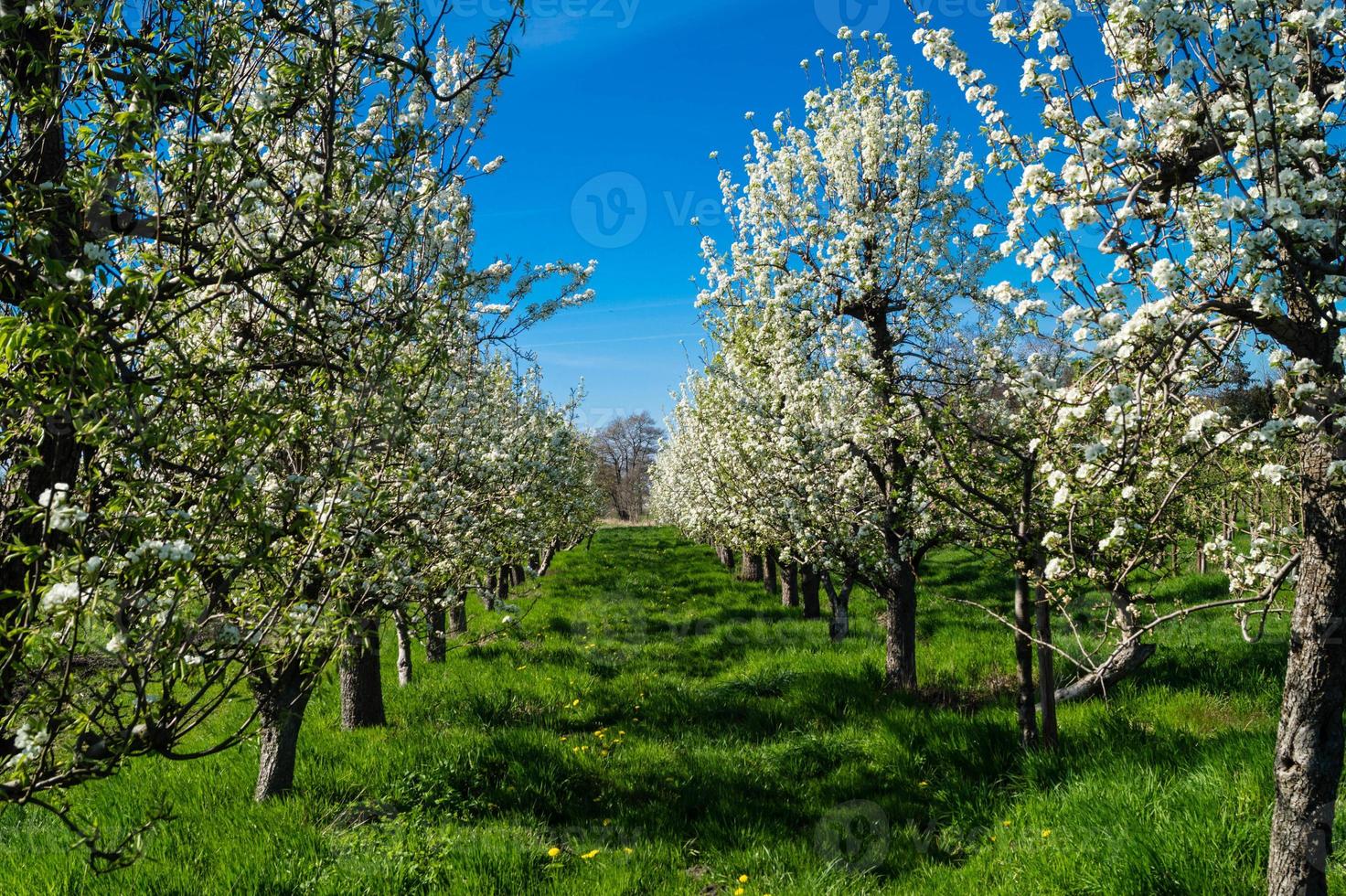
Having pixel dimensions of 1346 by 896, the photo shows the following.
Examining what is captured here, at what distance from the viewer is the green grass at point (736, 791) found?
207 inches

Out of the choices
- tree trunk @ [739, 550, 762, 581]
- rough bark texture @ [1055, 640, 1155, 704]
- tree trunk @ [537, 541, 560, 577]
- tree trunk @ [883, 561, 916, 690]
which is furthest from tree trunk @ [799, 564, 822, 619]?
rough bark texture @ [1055, 640, 1155, 704]

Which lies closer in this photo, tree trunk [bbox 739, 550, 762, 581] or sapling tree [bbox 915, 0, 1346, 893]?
sapling tree [bbox 915, 0, 1346, 893]

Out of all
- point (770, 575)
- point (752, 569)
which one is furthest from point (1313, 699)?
point (752, 569)

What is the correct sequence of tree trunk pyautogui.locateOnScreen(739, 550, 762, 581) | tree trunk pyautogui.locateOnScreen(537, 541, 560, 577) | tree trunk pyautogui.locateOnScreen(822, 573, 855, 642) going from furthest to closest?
tree trunk pyautogui.locateOnScreen(739, 550, 762, 581) → tree trunk pyautogui.locateOnScreen(537, 541, 560, 577) → tree trunk pyautogui.locateOnScreen(822, 573, 855, 642)

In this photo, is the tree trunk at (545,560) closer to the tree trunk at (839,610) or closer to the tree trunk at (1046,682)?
the tree trunk at (839,610)

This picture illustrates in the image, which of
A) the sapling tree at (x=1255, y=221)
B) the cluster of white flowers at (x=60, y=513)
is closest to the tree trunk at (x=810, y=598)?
the sapling tree at (x=1255, y=221)

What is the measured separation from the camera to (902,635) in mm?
9836

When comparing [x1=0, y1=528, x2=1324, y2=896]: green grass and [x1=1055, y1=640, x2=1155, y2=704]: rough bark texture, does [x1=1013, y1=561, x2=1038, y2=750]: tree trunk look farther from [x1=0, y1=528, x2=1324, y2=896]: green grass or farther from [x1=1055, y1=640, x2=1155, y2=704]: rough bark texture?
[x1=1055, y1=640, x2=1155, y2=704]: rough bark texture

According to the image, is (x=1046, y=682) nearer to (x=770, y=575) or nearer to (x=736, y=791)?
(x=736, y=791)

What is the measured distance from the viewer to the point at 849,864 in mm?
5910

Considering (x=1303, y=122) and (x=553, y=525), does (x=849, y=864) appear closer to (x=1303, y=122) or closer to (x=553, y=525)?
(x=1303, y=122)

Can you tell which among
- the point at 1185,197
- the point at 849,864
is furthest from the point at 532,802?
the point at 1185,197

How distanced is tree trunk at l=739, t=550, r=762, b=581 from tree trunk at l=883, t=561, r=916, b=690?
13.1 metres

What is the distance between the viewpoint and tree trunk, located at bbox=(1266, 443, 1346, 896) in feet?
11.6
